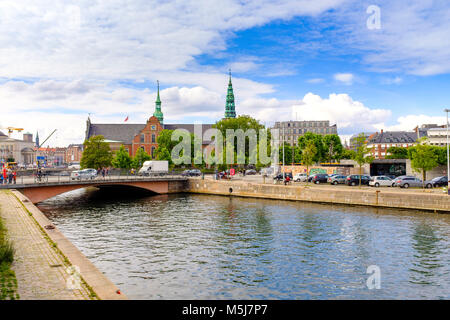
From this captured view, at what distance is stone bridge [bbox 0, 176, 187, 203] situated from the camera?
4978 cm

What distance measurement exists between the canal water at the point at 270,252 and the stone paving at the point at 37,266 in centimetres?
326

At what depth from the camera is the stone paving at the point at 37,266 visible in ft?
39.9

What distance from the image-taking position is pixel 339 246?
25.6 meters

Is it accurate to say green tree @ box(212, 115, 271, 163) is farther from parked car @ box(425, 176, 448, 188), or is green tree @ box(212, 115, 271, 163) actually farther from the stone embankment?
the stone embankment

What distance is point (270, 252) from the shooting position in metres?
24.1

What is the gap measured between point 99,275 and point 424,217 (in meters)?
33.5

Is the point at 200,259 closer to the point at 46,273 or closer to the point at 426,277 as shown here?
the point at 46,273

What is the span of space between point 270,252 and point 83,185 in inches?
1571

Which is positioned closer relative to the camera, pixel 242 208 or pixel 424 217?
pixel 424 217

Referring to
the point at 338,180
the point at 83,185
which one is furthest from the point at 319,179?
the point at 83,185

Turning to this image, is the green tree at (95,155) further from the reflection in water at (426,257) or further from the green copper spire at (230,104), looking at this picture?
the green copper spire at (230,104)

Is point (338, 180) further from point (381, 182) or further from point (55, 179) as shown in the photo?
point (55, 179)
